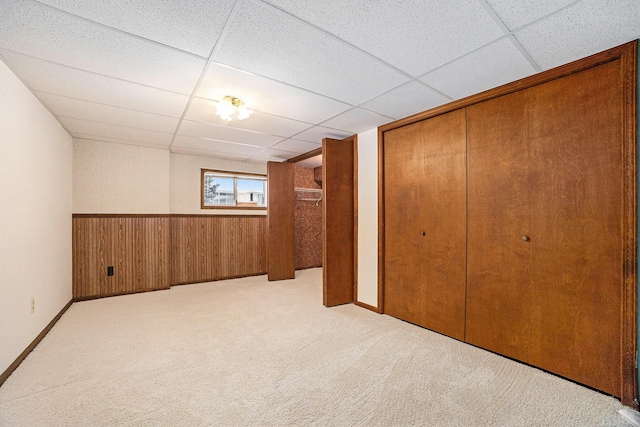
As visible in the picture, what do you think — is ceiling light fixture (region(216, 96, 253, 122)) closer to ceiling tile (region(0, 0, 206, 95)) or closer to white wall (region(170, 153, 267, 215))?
ceiling tile (region(0, 0, 206, 95))

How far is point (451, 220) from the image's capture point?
8.88ft

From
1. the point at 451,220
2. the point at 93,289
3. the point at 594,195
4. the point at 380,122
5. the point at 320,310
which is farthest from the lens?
the point at 93,289

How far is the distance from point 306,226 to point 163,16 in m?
5.11

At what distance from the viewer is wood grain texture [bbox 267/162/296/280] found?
5188 millimetres

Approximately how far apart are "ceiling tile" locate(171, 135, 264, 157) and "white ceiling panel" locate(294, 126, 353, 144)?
992mm

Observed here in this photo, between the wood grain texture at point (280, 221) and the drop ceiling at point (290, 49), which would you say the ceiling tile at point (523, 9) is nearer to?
the drop ceiling at point (290, 49)

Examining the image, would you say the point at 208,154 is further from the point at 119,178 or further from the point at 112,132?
the point at 112,132

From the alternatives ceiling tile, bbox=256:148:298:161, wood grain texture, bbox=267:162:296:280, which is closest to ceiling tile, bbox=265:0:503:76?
ceiling tile, bbox=256:148:298:161

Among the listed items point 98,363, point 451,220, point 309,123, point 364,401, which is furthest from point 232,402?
point 309,123

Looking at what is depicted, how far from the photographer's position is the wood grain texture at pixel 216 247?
491cm

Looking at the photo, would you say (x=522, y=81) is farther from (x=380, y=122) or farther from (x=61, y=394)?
(x=61, y=394)

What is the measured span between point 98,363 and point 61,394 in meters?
0.40

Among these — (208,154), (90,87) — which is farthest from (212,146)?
(90,87)

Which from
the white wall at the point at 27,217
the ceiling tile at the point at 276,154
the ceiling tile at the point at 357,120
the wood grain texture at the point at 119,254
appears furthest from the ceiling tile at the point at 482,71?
the wood grain texture at the point at 119,254
